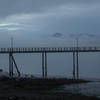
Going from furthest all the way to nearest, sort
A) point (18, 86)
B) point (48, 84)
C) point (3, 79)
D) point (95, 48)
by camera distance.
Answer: point (95, 48), point (3, 79), point (48, 84), point (18, 86)

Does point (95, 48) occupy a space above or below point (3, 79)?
above

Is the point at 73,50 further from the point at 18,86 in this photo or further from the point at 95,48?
the point at 18,86

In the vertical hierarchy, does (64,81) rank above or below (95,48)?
below

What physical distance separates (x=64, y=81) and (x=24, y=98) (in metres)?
24.8

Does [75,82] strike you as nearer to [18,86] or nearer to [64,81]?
[64,81]

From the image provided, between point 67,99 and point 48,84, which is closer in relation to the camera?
point 67,99

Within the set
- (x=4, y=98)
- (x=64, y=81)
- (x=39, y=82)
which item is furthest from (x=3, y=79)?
(x=4, y=98)

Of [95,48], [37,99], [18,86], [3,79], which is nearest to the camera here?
[37,99]

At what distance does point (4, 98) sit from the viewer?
28766 mm

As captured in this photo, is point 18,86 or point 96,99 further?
point 18,86

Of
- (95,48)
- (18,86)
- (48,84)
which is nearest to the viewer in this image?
(18,86)

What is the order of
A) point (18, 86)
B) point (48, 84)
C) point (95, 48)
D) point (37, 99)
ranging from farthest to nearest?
point (95, 48), point (48, 84), point (18, 86), point (37, 99)

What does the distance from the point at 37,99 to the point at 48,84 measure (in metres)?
21.2

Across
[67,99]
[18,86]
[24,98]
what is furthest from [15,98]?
[18,86]
